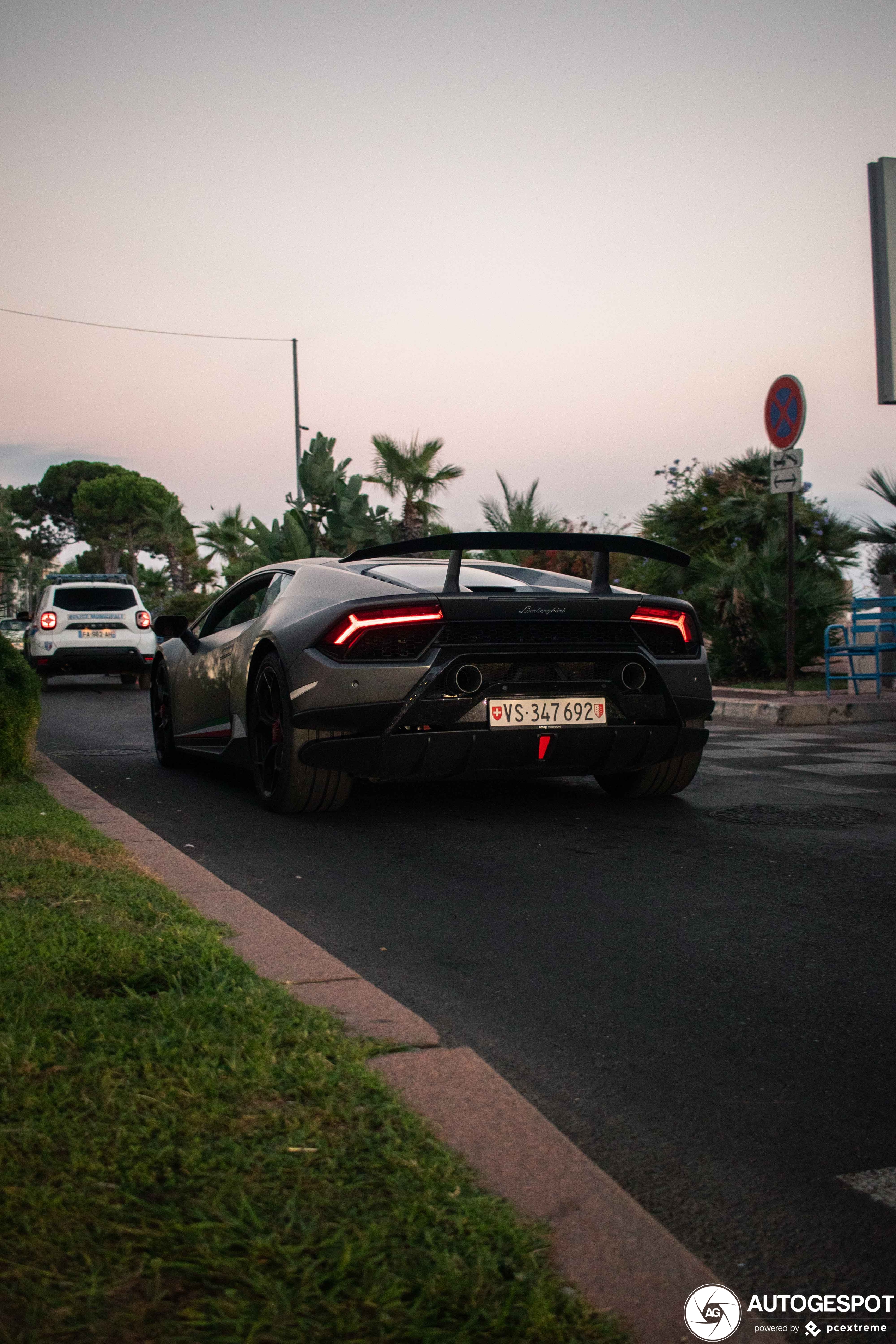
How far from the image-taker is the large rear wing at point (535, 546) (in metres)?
5.25

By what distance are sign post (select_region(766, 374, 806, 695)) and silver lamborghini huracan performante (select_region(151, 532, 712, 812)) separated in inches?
259

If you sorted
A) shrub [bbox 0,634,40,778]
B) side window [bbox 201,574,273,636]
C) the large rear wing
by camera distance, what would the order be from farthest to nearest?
side window [bbox 201,574,273,636]
shrub [bbox 0,634,40,778]
the large rear wing

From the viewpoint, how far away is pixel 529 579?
20.5ft

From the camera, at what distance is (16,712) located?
20.2 ft

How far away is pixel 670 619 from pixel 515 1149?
4047 mm

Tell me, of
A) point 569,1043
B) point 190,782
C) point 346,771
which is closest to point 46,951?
point 569,1043

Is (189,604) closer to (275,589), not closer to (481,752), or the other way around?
(275,589)

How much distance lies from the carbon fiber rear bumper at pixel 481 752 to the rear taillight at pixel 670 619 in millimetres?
473

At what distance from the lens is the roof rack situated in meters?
19.1

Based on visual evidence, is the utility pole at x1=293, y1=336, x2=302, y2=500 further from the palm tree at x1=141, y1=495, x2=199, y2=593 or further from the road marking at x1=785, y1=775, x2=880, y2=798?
the road marking at x1=785, y1=775, x2=880, y2=798

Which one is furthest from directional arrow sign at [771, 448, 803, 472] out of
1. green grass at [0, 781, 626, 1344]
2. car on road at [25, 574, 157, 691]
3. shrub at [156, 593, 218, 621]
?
shrub at [156, 593, 218, 621]

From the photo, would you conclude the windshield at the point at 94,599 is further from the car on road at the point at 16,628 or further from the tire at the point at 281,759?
the tire at the point at 281,759

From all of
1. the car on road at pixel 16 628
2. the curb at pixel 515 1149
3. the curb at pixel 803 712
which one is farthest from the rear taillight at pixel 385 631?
the car on road at pixel 16 628

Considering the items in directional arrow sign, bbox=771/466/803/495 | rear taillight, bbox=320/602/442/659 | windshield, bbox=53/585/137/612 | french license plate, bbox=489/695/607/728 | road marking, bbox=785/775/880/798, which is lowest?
road marking, bbox=785/775/880/798
